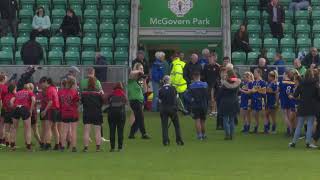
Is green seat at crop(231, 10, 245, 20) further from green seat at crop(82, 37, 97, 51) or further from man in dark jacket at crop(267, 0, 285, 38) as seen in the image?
green seat at crop(82, 37, 97, 51)

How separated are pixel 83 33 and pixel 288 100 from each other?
12603 mm

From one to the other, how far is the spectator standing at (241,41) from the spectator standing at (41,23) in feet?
23.5

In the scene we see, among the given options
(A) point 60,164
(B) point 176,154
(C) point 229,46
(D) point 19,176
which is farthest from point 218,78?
(D) point 19,176

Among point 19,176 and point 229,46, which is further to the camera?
point 229,46

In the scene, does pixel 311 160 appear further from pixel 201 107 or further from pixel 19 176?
pixel 19 176

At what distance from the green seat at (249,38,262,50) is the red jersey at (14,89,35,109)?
1323 cm

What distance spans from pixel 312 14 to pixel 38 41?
1103 centimetres

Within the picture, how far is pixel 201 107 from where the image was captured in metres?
20.7

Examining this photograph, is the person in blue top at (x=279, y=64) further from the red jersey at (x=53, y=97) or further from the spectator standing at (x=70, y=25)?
the red jersey at (x=53, y=97)

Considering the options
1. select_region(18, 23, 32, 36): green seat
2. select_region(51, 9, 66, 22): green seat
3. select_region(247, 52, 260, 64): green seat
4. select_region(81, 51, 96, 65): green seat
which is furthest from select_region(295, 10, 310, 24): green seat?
select_region(18, 23, 32, 36): green seat

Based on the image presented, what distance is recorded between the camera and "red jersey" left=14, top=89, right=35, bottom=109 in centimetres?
1914

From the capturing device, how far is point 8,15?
31438 mm

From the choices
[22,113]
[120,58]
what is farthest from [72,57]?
[22,113]

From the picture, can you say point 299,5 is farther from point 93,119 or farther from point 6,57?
point 93,119
